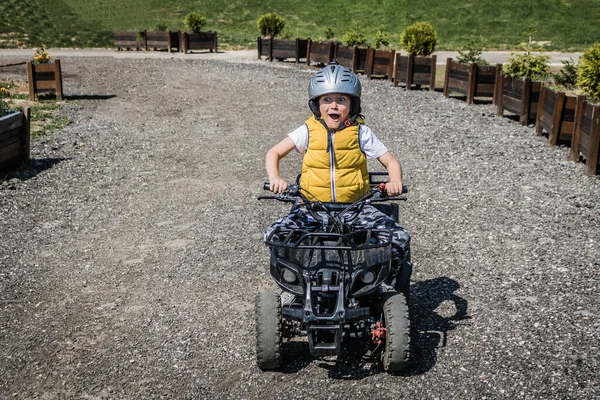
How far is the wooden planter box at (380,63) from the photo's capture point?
80.2 feet

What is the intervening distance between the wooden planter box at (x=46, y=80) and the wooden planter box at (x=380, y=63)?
33.3ft

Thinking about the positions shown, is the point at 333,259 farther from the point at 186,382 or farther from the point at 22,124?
the point at 22,124

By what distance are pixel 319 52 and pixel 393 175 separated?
23.8 m

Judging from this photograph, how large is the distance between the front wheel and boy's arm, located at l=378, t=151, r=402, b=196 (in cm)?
80

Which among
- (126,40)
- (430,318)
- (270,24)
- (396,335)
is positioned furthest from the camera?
(126,40)

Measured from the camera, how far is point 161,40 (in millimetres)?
36969

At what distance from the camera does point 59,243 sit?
8992 mm

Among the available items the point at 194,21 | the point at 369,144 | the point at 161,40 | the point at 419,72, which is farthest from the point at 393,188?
the point at 194,21

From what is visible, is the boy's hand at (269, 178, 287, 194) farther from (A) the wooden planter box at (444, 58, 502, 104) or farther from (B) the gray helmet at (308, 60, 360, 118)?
Result: (A) the wooden planter box at (444, 58, 502, 104)

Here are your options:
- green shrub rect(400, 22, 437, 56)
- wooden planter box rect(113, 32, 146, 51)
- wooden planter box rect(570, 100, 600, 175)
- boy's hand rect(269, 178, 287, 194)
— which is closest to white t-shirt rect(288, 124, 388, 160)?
boy's hand rect(269, 178, 287, 194)

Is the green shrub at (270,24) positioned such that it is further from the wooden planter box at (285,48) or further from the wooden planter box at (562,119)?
the wooden planter box at (562,119)

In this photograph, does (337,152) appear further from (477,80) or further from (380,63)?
(380,63)

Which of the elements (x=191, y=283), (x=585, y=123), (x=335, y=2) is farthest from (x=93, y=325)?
(x=335, y=2)

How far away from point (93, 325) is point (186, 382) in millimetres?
1442
